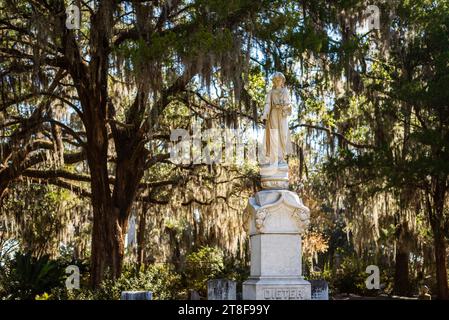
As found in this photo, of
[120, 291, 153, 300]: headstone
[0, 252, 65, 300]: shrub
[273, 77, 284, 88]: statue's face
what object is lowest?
[120, 291, 153, 300]: headstone

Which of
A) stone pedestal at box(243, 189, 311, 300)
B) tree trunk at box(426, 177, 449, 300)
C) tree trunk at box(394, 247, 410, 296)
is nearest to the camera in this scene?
stone pedestal at box(243, 189, 311, 300)

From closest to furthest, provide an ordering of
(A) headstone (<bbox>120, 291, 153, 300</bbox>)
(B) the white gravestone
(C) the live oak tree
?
(A) headstone (<bbox>120, 291, 153, 300</bbox>) < (B) the white gravestone < (C) the live oak tree

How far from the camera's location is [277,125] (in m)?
12.1

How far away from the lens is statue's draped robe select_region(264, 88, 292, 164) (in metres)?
11.9

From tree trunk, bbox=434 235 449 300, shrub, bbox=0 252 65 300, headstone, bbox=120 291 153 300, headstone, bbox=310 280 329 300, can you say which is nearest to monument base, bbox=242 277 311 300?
headstone, bbox=310 280 329 300

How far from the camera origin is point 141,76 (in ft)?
45.0

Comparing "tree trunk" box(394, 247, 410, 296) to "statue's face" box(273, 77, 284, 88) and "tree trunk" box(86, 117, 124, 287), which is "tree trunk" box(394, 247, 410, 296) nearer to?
"tree trunk" box(86, 117, 124, 287)

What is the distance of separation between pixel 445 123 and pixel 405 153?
1321 millimetres

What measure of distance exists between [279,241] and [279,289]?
80 centimetres

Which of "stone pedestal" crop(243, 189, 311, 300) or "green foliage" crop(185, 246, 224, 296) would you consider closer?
"stone pedestal" crop(243, 189, 311, 300)

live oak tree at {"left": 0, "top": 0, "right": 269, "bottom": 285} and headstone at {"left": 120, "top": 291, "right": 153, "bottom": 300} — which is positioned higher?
live oak tree at {"left": 0, "top": 0, "right": 269, "bottom": 285}

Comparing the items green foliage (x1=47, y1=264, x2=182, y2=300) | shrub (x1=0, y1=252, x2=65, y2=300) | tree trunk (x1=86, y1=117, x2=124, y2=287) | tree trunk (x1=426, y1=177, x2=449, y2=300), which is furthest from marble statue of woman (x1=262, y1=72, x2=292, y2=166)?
tree trunk (x1=426, y1=177, x2=449, y2=300)

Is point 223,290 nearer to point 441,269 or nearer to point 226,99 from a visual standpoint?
point 226,99

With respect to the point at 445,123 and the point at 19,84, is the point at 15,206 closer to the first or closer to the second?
the point at 19,84
